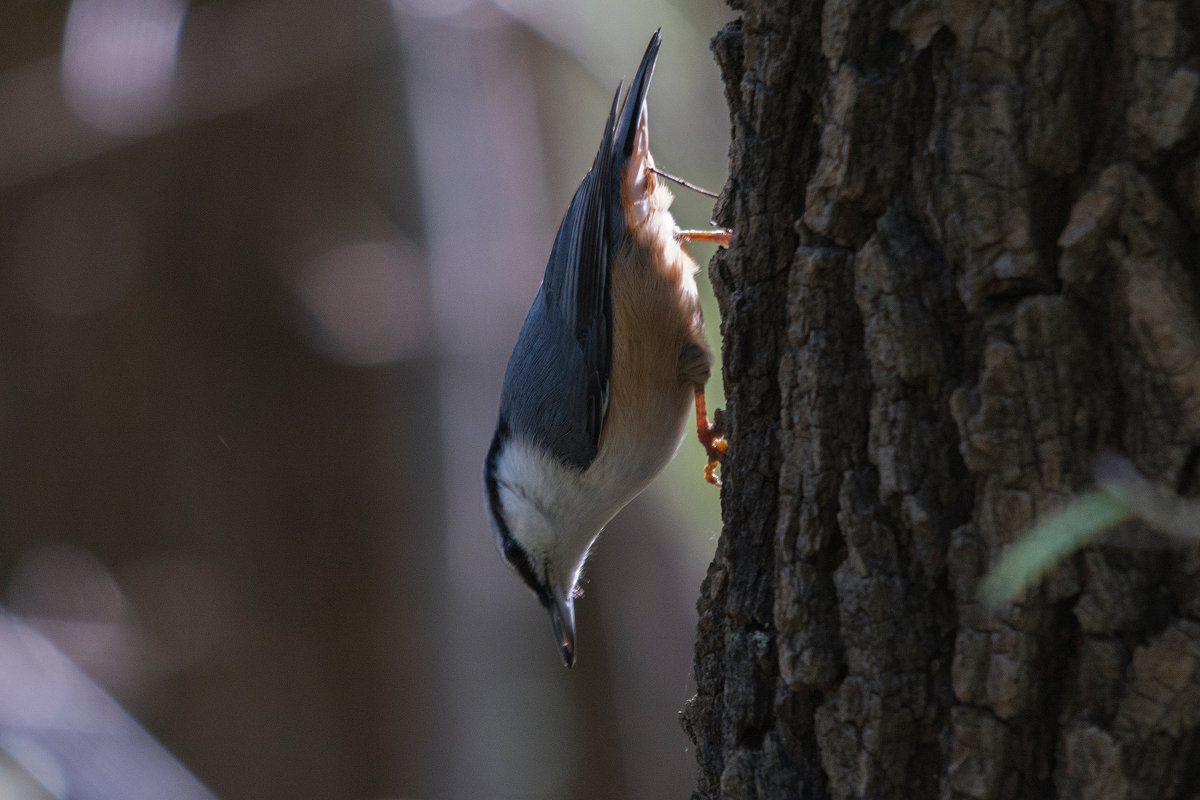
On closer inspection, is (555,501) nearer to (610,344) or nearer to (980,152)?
(610,344)

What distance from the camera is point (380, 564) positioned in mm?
4367

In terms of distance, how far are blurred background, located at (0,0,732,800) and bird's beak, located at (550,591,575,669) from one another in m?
1.44

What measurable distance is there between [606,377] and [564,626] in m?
0.65

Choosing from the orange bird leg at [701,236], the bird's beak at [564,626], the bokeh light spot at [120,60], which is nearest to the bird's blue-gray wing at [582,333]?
the orange bird leg at [701,236]

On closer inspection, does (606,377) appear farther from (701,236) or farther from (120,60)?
(120,60)

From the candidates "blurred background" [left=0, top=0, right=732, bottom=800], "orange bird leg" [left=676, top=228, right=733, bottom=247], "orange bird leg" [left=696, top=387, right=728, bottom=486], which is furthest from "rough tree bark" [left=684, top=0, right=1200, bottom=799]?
"blurred background" [left=0, top=0, right=732, bottom=800]

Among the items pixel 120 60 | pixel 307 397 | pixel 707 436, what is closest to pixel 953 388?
pixel 707 436

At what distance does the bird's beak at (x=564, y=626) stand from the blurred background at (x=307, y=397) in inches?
56.8

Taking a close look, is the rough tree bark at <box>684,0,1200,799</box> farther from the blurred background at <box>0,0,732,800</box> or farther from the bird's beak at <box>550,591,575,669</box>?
the blurred background at <box>0,0,732,800</box>

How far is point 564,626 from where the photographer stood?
246cm

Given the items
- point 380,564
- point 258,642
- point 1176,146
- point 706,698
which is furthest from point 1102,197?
point 258,642

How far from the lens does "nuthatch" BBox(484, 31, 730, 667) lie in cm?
251

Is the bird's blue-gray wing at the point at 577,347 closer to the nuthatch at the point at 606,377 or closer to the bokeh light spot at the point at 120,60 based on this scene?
the nuthatch at the point at 606,377

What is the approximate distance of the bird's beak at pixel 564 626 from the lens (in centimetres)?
244
